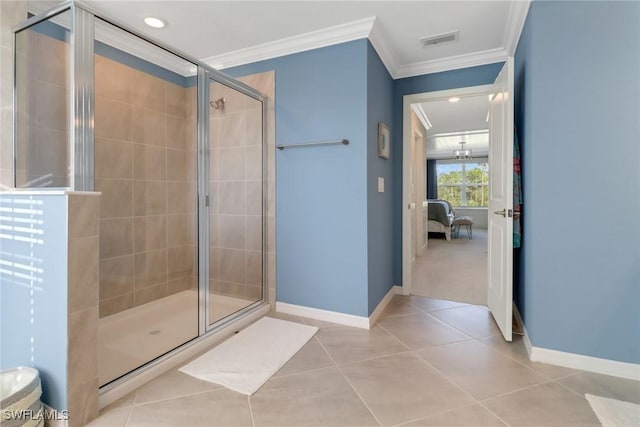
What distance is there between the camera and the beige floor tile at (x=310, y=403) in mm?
1459

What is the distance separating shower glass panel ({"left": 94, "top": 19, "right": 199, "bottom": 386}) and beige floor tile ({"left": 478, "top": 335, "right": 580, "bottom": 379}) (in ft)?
7.18

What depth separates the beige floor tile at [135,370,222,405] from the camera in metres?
1.64

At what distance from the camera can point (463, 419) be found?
1.46 metres

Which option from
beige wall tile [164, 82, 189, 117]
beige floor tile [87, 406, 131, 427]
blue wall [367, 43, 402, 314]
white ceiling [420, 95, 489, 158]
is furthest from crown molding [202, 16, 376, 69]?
beige floor tile [87, 406, 131, 427]

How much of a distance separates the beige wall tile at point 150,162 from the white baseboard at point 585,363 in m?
3.31

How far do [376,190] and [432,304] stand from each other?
131 centimetres

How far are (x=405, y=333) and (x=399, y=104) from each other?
2358mm

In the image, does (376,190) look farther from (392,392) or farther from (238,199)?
(392,392)

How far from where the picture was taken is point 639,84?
1.74 metres

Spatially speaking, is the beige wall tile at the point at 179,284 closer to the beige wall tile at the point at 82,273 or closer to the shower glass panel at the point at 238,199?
the shower glass panel at the point at 238,199

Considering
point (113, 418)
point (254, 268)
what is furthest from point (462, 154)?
point (113, 418)

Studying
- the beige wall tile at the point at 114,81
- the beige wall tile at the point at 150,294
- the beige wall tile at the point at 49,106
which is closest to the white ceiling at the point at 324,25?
the beige wall tile at the point at 114,81

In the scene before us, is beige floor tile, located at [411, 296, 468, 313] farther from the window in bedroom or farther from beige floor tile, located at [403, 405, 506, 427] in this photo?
the window in bedroom

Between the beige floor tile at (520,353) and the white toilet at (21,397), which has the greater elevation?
the white toilet at (21,397)
